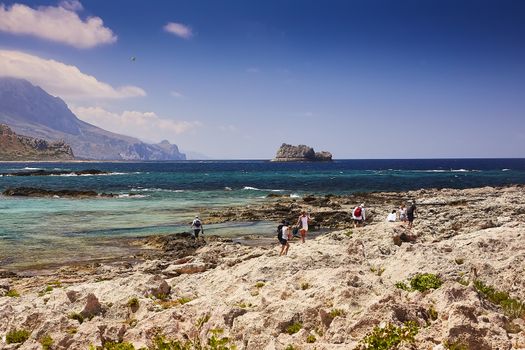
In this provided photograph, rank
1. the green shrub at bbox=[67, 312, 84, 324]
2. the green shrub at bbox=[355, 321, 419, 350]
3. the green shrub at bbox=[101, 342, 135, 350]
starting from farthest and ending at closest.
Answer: the green shrub at bbox=[67, 312, 84, 324], the green shrub at bbox=[101, 342, 135, 350], the green shrub at bbox=[355, 321, 419, 350]

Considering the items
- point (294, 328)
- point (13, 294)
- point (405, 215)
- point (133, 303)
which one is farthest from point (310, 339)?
point (405, 215)

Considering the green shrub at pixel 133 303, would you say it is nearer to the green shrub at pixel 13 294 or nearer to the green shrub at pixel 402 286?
the green shrub at pixel 13 294

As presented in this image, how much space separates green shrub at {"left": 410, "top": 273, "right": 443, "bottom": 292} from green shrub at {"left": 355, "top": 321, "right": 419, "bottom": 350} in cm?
373

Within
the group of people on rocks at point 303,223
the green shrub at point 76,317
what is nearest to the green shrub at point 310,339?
the green shrub at point 76,317

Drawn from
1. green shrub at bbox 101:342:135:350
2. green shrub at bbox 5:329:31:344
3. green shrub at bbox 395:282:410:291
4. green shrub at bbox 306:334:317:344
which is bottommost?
green shrub at bbox 5:329:31:344

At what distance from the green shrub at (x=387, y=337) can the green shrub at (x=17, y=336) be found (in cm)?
908

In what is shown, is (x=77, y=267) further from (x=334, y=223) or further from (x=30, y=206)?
(x=30, y=206)

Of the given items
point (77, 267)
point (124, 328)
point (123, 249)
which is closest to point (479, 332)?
point (124, 328)

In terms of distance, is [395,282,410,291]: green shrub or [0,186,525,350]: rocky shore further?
[395,282,410,291]: green shrub

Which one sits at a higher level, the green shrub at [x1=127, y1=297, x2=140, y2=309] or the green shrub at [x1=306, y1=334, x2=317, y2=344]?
the green shrub at [x1=306, y1=334, x2=317, y2=344]

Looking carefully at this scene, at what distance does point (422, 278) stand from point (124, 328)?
9212mm

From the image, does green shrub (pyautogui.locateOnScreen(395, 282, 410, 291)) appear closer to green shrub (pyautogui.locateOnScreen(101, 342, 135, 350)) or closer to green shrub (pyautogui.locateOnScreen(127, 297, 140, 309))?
green shrub (pyautogui.locateOnScreen(101, 342, 135, 350))

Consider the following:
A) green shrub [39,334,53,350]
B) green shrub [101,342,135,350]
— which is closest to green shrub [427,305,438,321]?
green shrub [101,342,135,350]

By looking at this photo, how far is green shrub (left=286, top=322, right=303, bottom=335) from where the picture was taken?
11.1m
